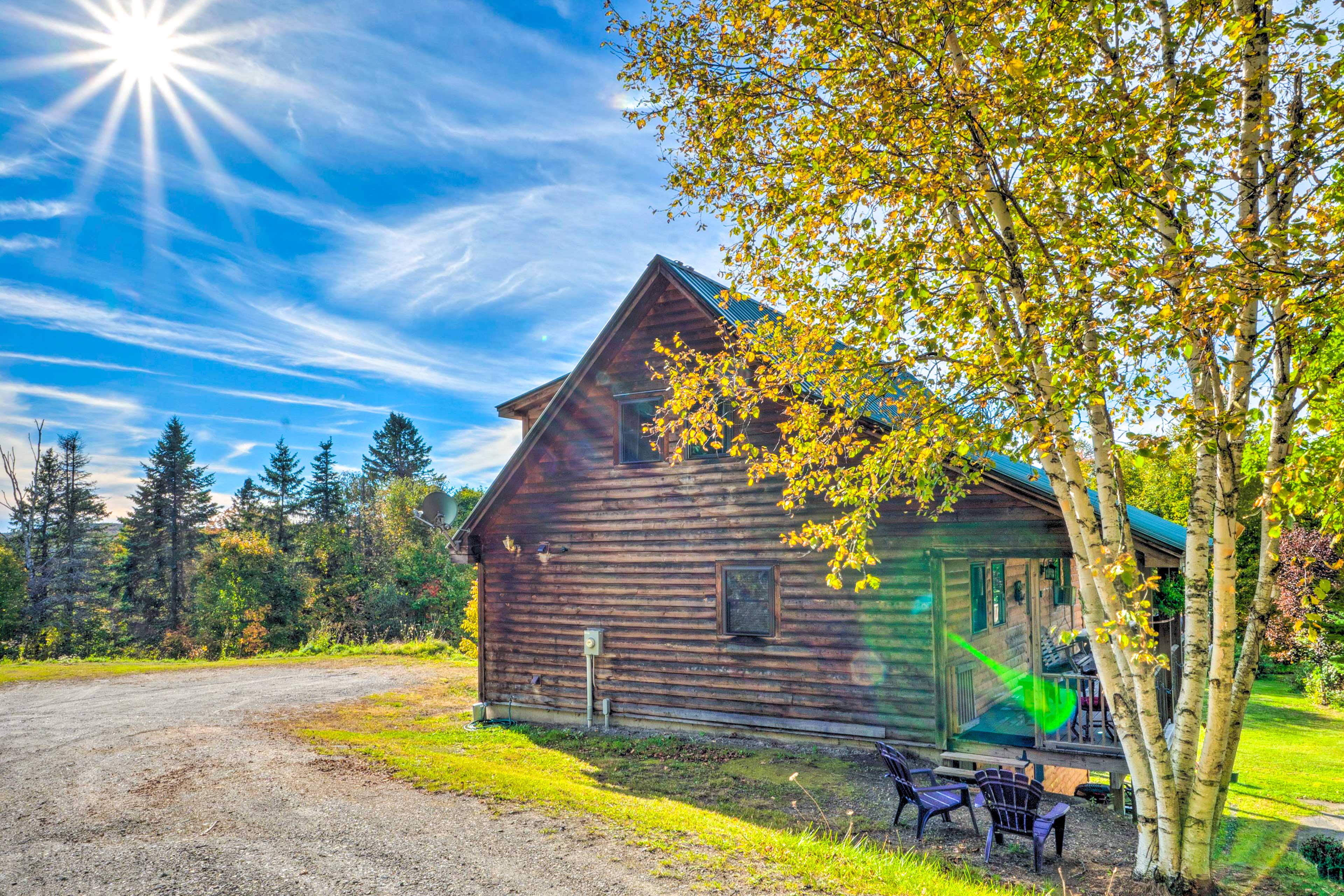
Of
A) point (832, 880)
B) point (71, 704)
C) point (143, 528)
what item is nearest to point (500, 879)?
point (832, 880)

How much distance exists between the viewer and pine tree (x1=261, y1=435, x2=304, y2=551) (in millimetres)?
50219

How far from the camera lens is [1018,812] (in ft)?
22.0

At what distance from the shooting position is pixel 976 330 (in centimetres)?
623

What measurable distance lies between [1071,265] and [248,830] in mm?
9050

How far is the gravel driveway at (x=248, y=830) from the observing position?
233 inches

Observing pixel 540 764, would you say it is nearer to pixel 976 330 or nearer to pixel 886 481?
pixel 886 481

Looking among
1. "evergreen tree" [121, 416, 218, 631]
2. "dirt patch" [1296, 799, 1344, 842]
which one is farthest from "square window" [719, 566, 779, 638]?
"evergreen tree" [121, 416, 218, 631]

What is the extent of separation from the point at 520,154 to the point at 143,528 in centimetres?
4492

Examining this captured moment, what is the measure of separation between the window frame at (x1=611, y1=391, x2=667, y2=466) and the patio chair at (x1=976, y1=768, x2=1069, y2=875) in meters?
7.10

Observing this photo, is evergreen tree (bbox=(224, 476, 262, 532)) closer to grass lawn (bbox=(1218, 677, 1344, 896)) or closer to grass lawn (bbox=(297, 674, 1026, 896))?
grass lawn (bbox=(297, 674, 1026, 896))

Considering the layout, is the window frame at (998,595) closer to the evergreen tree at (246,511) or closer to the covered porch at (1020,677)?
the covered porch at (1020,677)

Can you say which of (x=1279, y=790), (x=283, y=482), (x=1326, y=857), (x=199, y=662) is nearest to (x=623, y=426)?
(x=1326, y=857)

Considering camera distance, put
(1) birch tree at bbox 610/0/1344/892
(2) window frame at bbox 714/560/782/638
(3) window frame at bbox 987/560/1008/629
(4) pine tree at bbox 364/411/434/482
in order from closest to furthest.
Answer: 1. (1) birch tree at bbox 610/0/1344/892
2. (2) window frame at bbox 714/560/782/638
3. (3) window frame at bbox 987/560/1008/629
4. (4) pine tree at bbox 364/411/434/482

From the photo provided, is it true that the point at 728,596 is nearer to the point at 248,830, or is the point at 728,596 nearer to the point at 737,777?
the point at 737,777
